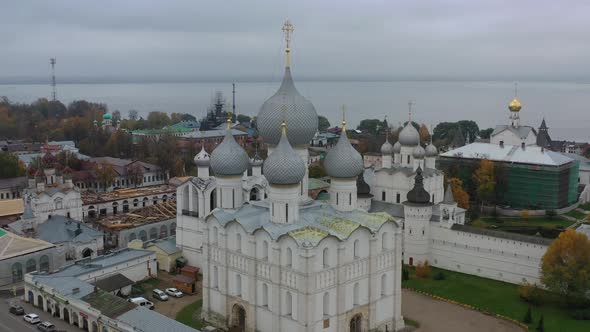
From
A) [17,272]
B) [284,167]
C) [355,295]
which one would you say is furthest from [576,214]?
[17,272]

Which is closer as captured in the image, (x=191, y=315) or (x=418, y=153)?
(x=191, y=315)

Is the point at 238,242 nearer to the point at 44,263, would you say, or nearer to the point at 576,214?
the point at 44,263

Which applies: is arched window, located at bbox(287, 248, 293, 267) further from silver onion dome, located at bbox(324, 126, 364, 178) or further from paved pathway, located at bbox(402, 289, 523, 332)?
paved pathway, located at bbox(402, 289, 523, 332)

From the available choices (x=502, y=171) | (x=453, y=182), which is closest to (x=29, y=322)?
(x=453, y=182)

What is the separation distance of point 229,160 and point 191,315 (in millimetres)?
6105

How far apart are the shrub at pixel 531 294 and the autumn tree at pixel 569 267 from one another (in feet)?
1.77

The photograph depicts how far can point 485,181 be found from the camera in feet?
129

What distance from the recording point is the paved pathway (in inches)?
836

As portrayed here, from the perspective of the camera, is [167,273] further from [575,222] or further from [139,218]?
[575,222]

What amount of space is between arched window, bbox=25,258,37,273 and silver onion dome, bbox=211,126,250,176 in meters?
9.75

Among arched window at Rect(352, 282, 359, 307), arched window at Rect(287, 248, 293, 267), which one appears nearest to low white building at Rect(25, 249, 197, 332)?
arched window at Rect(287, 248, 293, 267)

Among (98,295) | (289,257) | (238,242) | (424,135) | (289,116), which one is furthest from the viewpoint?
(424,135)

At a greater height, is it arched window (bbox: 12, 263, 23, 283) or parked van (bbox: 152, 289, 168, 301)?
arched window (bbox: 12, 263, 23, 283)

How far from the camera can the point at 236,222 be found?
800 inches
